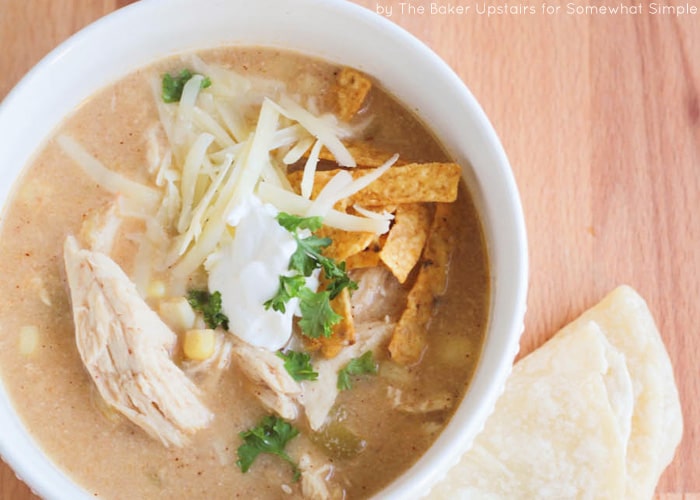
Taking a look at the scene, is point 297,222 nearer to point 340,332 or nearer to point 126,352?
point 340,332

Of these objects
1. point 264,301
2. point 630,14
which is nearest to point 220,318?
point 264,301

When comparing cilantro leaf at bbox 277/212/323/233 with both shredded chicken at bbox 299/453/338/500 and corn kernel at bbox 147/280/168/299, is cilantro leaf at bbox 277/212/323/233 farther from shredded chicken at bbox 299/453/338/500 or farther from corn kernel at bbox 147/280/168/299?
shredded chicken at bbox 299/453/338/500

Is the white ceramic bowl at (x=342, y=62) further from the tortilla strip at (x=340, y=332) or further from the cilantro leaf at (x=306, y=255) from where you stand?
the cilantro leaf at (x=306, y=255)

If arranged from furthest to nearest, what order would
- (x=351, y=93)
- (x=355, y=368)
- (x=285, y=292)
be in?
(x=351, y=93) → (x=355, y=368) → (x=285, y=292)

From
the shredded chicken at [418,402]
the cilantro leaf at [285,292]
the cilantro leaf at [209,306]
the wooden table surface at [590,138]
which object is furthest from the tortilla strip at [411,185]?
the wooden table surface at [590,138]

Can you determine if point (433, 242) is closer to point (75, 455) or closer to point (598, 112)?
point (598, 112)

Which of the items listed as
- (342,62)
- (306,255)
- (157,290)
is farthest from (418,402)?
(342,62)
